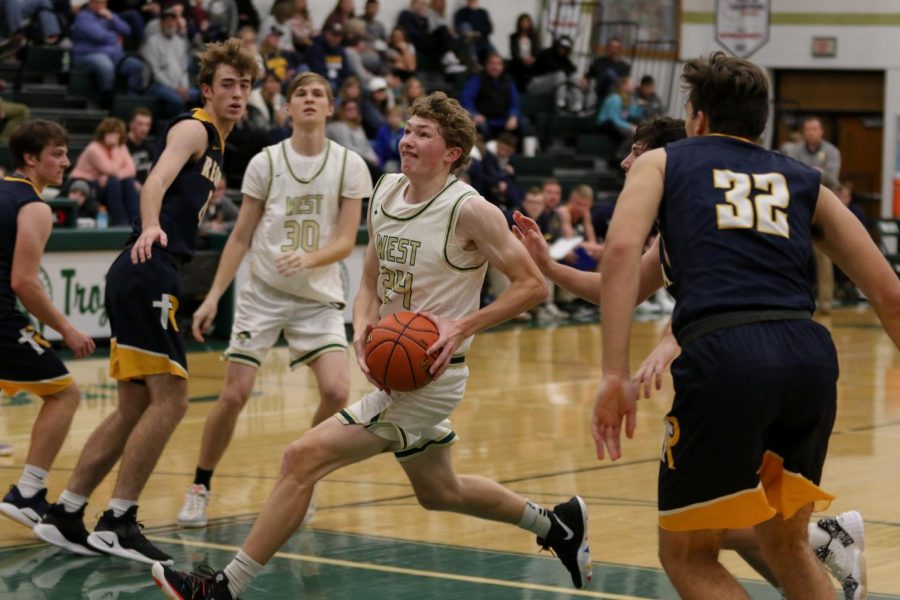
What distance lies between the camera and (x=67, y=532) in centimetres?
694

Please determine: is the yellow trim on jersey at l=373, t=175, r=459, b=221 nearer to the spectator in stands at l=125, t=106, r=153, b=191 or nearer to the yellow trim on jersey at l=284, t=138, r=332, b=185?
the yellow trim on jersey at l=284, t=138, r=332, b=185

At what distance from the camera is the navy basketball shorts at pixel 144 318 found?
6969 mm

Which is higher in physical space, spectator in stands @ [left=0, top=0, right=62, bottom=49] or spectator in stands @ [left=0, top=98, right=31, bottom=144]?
spectator in stands @ [left=0, top=0, right=62, bottom=49]

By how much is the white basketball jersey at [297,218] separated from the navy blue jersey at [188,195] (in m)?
0.61

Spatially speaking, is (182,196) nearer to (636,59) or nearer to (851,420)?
(851,420)

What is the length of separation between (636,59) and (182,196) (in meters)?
21.8

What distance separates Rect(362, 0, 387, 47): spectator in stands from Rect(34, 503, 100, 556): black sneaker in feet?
51.6

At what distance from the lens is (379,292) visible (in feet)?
20.1

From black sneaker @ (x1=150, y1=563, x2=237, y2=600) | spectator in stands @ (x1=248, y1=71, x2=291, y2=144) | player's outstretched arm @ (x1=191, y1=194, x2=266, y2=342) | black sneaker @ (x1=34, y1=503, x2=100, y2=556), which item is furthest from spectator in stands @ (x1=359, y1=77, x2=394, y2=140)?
black sneaker @ (x1=150, y1=563, x2=237, y2=600)

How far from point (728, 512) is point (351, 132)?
14.6 meters

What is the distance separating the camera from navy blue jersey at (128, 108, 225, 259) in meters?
7.08

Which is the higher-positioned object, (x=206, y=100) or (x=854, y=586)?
(x=206, y=100)

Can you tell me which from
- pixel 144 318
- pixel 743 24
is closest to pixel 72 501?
pixel 144 318

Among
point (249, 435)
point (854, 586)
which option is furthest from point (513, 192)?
point (854, 586)
